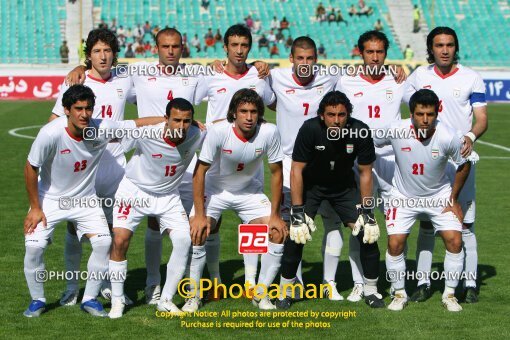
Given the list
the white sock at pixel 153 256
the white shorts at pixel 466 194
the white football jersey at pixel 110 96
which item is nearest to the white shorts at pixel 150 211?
the white sock at pixel 153 256

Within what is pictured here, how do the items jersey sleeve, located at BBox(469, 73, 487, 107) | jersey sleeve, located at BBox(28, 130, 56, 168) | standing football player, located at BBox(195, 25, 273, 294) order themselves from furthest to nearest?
standing football player, located at BBox(195, 25, 273, 294), jersey sleeve, located at BBox(469, 73, 487, 107), jersey sleeve, located at BBox(28, 130, 56, 168)

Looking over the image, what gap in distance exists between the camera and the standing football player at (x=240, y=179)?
8664mm

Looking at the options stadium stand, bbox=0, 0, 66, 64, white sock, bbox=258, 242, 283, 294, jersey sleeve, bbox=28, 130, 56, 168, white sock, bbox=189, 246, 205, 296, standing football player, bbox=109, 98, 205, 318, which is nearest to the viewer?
jersey sleeve, bbox=28, 130, 56, 168

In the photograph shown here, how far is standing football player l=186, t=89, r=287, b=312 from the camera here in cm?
866

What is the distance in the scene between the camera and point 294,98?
959cm

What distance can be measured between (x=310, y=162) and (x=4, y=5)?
41559mm

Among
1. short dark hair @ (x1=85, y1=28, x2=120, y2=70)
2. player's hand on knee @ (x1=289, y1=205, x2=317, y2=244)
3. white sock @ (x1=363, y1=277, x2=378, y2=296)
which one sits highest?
short dark hair @ (x1=85, y1=28, x2=120, y2=70)

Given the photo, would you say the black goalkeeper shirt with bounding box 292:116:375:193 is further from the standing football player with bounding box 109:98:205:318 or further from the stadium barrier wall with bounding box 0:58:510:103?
the stadium barrier wall with bounding box 0:58:510:103

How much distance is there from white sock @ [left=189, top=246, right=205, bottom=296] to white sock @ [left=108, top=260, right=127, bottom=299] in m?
0.71

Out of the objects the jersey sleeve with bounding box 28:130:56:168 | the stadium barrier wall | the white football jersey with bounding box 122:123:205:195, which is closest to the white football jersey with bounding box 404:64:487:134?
the white football jersey with bounding box 122:123:205:195

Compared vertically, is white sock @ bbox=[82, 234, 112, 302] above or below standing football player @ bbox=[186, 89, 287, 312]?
below

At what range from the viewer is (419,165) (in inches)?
350

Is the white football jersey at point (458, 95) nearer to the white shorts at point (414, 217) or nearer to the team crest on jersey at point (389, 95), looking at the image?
the team crest on jersey at point (389, 95)

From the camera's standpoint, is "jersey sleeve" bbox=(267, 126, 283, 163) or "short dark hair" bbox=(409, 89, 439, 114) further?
"jersey sleeve" bbox=(267, 126, 283, 163)
